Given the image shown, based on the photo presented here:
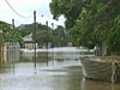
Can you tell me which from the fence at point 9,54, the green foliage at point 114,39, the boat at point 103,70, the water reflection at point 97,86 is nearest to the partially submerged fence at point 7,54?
the fence at point 9,54

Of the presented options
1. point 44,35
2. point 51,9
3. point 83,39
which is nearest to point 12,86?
point 51,9

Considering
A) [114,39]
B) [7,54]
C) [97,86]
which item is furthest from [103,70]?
[7,54]

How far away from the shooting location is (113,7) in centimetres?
1405

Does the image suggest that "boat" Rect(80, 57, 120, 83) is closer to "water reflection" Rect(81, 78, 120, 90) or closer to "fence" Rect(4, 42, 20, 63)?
"water reflection" Rect(81, 78, 120, 90)

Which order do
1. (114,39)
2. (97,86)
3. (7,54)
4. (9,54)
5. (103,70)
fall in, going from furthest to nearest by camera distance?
(9,54), (7,54), (114,39), (103,70), (97,86)

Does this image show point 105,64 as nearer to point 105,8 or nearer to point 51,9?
point 105,8

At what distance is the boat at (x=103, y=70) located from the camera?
58.4ft

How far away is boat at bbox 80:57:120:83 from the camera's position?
1780 centimetres

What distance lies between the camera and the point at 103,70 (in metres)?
18.3

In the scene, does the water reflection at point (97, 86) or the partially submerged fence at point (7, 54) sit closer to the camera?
the water reflection at point (97, 86)

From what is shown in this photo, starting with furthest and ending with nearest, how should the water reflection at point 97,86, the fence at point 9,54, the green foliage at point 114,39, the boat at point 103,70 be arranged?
the fence at point 9,54, the green foliage at point 114,39, the boat at point 103,70, the water reflection at point 97,86

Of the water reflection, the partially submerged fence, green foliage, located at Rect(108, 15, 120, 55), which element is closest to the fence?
the partially submerged fence

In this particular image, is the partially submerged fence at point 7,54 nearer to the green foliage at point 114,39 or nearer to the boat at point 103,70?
the green foliage at point 114,39

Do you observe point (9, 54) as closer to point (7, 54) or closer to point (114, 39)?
point (7, 54)
